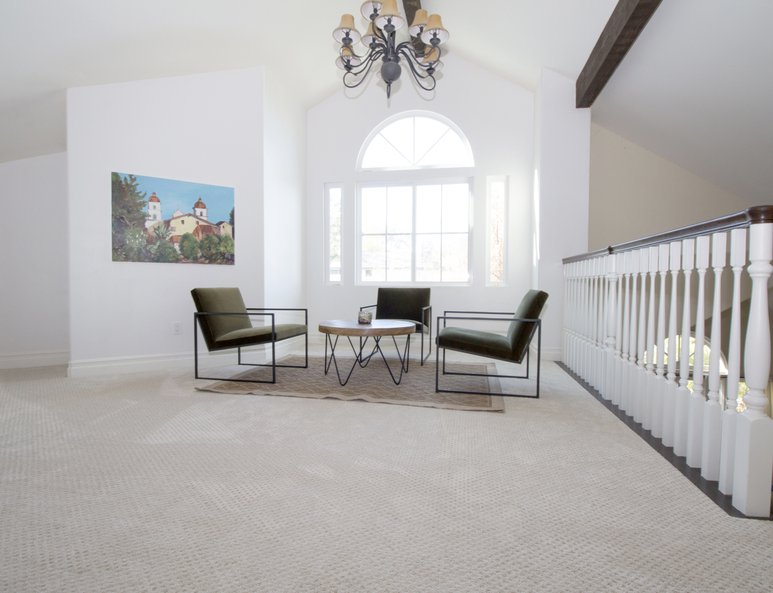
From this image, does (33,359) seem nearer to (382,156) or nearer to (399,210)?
(399,210)

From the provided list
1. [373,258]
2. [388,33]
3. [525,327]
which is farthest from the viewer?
[373,258]

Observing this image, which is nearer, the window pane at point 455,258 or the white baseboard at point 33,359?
the white baseboard at point 33,359

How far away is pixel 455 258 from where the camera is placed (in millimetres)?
5492

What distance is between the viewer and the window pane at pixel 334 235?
5.78 m

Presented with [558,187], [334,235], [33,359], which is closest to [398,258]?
[334,235]

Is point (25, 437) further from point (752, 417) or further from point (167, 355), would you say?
point (752, 417)

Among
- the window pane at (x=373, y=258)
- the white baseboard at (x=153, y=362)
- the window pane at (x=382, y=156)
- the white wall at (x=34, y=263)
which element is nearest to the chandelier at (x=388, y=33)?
the window pane at (x=382, y=156)

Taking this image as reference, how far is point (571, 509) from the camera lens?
5.03 feet

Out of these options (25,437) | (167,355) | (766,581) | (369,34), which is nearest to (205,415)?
(25,437)

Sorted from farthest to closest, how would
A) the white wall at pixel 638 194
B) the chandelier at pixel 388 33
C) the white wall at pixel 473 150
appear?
the white wall at pixel 473 150 < the white wall at pixel 638 194 < the chandelier at pixel 388 33

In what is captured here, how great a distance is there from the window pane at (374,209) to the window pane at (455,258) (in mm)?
914

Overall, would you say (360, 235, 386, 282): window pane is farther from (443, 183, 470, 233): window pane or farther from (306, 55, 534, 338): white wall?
(443, 183, 470, 233): window pane

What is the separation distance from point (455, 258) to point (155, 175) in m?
3.59

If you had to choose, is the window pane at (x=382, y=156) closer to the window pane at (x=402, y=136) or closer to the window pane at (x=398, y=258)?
the window pane at (x=402, y=136)
